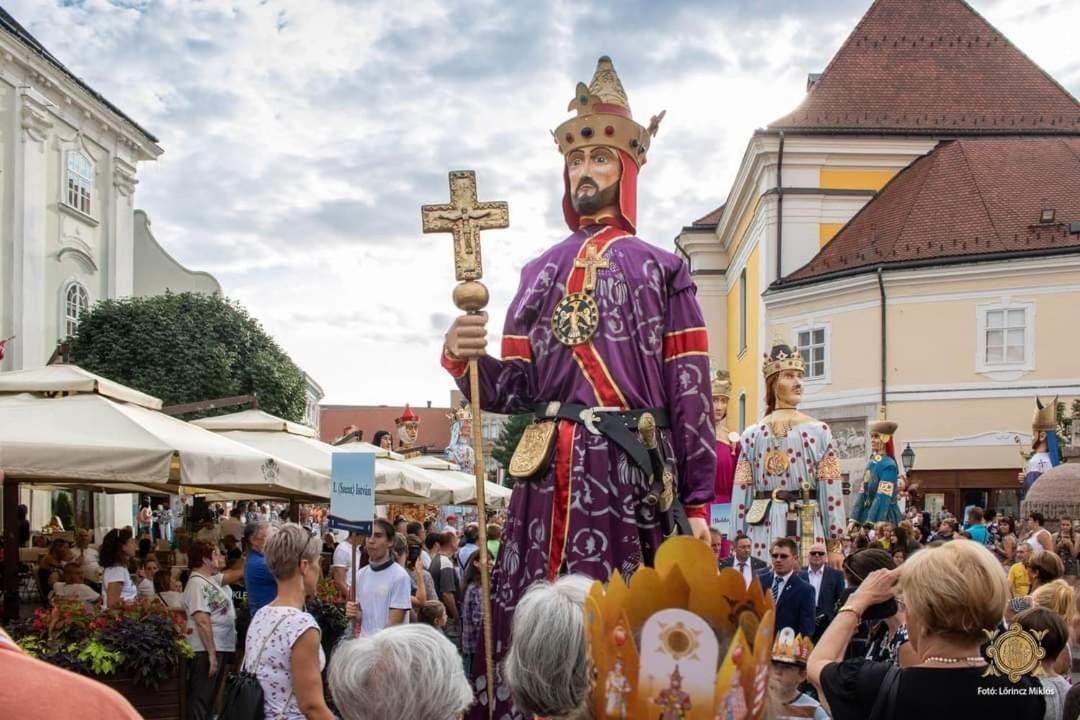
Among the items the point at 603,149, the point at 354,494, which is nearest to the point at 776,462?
the point at 354,494

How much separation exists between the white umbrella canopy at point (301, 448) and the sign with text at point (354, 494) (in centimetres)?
590

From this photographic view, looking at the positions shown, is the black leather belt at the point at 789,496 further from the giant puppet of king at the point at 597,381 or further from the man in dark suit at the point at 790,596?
the giant puppet of king at the point at 597,381

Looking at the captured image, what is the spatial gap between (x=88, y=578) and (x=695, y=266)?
34.3m

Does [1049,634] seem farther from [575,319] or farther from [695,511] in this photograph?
[575,319]

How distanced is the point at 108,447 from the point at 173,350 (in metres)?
25.7

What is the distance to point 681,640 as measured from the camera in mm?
2648

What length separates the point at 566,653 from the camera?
3.03 metres

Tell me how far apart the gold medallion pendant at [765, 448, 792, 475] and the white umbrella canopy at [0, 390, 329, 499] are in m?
4.10

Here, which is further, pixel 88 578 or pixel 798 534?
pixel 88 578

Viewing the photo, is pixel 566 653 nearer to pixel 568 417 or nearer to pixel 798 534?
pixel 568 417

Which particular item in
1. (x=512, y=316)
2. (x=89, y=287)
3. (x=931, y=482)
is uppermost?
(x=89, y=287)

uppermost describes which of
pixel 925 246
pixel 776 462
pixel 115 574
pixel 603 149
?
pixel 925 246

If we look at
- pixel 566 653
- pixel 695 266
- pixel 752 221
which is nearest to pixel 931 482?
pixel 752 221

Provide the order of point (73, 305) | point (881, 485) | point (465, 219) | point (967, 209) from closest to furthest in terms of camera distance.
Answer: point (465, 219), point (881, 485), point (967, 209), point (73, 305)
